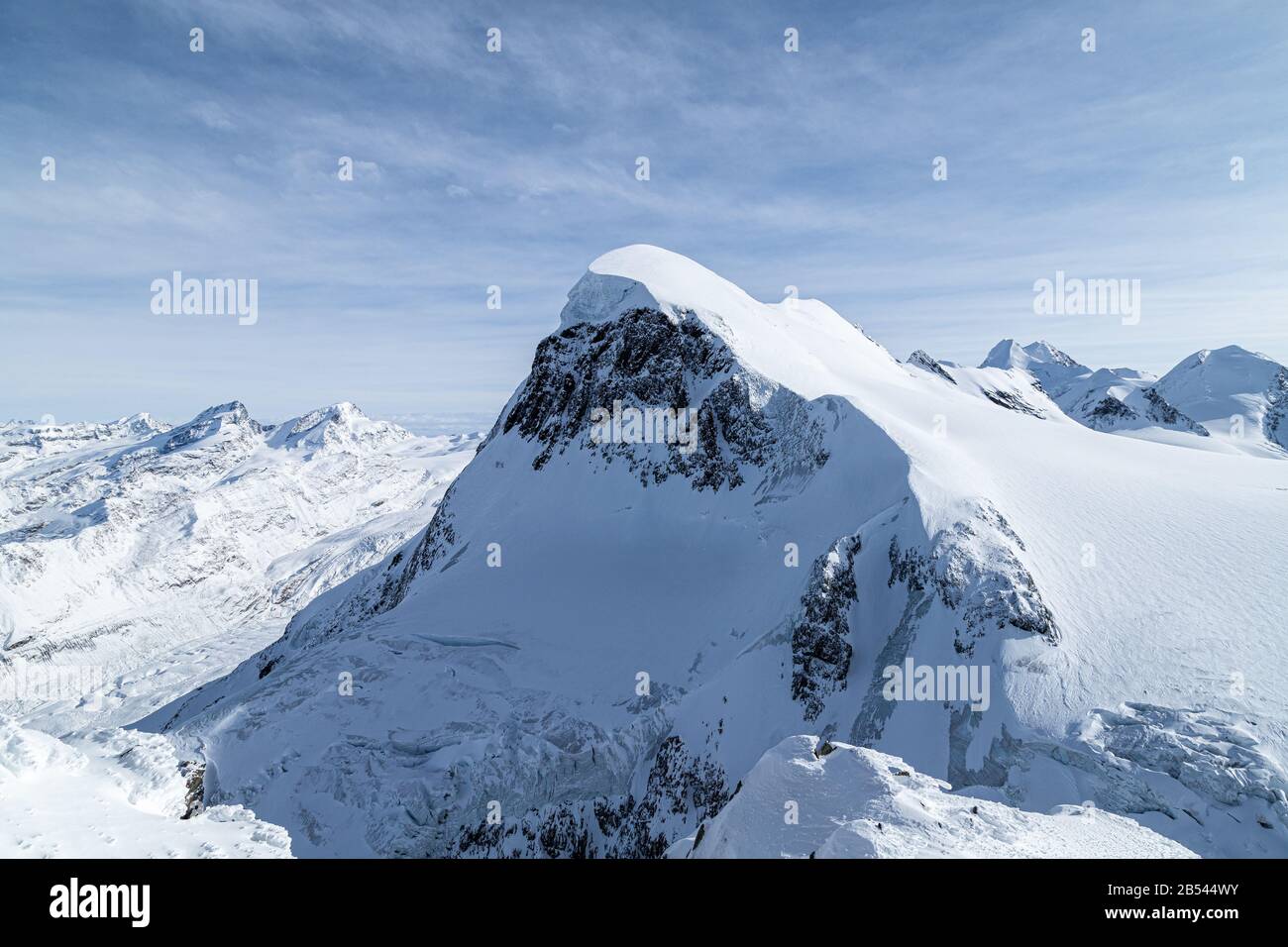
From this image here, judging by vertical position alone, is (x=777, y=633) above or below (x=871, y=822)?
below

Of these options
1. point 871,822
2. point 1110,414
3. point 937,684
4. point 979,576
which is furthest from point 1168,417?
point 871,822

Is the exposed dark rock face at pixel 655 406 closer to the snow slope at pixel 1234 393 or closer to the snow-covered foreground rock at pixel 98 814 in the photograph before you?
the snow-covered foreground rock at pixel 98 814


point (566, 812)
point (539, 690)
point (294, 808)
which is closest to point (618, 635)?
point (539, 690)

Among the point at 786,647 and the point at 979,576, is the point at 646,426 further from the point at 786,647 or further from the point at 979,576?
the point at 979,576
